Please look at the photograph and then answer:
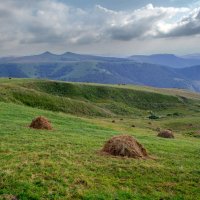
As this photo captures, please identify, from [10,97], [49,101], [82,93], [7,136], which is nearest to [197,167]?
[7,136]

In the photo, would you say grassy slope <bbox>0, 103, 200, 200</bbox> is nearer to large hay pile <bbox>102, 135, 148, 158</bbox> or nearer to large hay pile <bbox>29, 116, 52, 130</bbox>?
large hay pile <bbox>102, 135, 148, 158</bbox>

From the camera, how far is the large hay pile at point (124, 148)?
2484 centimetres

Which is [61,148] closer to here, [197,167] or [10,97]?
[197,167]

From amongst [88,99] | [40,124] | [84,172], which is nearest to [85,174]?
[84,172]

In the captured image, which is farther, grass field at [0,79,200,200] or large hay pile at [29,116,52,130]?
large hay pile at [29,116,52,130]

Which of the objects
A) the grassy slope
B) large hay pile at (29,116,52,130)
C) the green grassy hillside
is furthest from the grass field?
the green grassy hillside

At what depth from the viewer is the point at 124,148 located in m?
25.0

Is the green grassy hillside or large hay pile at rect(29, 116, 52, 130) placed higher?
large hay pile at rect(29, 116, 52, 130)

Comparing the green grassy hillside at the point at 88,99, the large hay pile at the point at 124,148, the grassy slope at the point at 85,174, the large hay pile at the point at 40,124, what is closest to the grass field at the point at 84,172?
the grassy slope at the point at 85,174

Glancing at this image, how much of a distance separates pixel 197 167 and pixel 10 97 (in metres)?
68.6

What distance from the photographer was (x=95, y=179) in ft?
63.9

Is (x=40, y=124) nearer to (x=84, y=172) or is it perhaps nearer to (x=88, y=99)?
(x=84, y=172)

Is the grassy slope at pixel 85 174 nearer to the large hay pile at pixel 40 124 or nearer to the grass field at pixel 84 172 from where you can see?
Answer: the grass field at pixel 84 172

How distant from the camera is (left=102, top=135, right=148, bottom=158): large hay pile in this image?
978 inches
